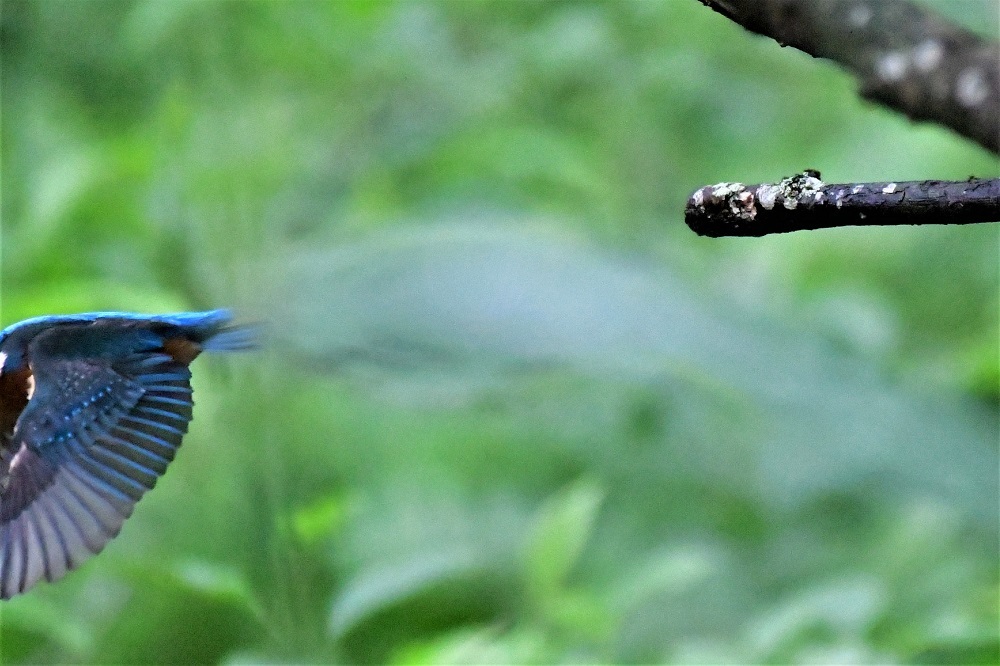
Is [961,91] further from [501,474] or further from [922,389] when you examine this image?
[501,474]

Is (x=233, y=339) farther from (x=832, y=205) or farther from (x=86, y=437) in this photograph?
(x=832, y=205)

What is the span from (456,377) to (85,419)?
1067 millimetres

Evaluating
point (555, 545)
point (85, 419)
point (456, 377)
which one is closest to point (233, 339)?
point (85, 419)

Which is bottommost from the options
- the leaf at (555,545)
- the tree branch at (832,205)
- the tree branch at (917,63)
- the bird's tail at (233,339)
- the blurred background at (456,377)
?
the tree branch at (832,205)

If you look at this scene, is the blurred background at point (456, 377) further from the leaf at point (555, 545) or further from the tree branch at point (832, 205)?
the tree branch at point (832, 205)

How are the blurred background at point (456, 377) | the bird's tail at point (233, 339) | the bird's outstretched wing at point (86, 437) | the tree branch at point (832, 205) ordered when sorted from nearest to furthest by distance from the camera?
1. the tree branch at point (832, 205)
2. the bird's outstretched wing at point (86, 437)
3. the bird's tail at point (233, 339)
4. the blurred background at point (456, 377)

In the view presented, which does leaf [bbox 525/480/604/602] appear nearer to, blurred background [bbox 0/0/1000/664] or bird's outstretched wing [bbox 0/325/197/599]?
blurred background [bbox 0/0/1000/664]

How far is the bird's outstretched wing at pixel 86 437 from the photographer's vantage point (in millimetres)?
720

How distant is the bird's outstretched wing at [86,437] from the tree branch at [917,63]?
1.35ft

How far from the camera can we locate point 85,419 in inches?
30.5

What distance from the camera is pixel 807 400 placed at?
6.04 feet

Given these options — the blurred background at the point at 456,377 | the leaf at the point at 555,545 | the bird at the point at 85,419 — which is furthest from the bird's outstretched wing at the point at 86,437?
the leaf at the point at 555,545

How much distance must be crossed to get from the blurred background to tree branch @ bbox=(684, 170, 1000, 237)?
800mm

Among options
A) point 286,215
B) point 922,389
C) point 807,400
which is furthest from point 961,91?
point 286,215
